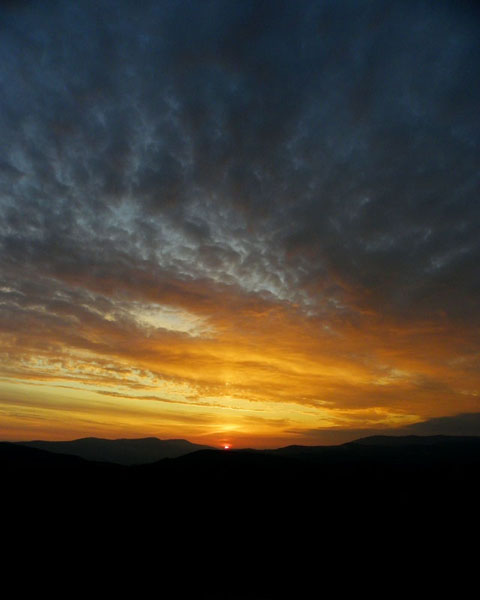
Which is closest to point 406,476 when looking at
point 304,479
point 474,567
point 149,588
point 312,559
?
point 304,479

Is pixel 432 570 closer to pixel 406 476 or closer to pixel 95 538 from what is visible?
pixel 406 476

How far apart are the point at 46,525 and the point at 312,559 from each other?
31.7 meters

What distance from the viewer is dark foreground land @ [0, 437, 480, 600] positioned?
35.3 meters

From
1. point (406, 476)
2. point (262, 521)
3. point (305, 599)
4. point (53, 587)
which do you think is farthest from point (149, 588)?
point (406, 476)

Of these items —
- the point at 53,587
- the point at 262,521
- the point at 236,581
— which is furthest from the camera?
the point at 262,521

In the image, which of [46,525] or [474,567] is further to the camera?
[46,525]

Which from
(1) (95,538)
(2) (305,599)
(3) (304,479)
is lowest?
(2) (305,599)

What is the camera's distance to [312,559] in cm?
4066

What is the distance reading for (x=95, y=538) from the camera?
39875mm

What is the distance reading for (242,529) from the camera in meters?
46.0

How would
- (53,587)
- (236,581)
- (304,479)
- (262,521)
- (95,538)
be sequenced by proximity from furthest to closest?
(304,479) → (262,521) → (95,538) → (236,581) → (53,587)

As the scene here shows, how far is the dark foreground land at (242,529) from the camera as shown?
35.3 meters

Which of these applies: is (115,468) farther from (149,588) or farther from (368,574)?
(368,574)

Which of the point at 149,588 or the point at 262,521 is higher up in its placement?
the point at 262,521
